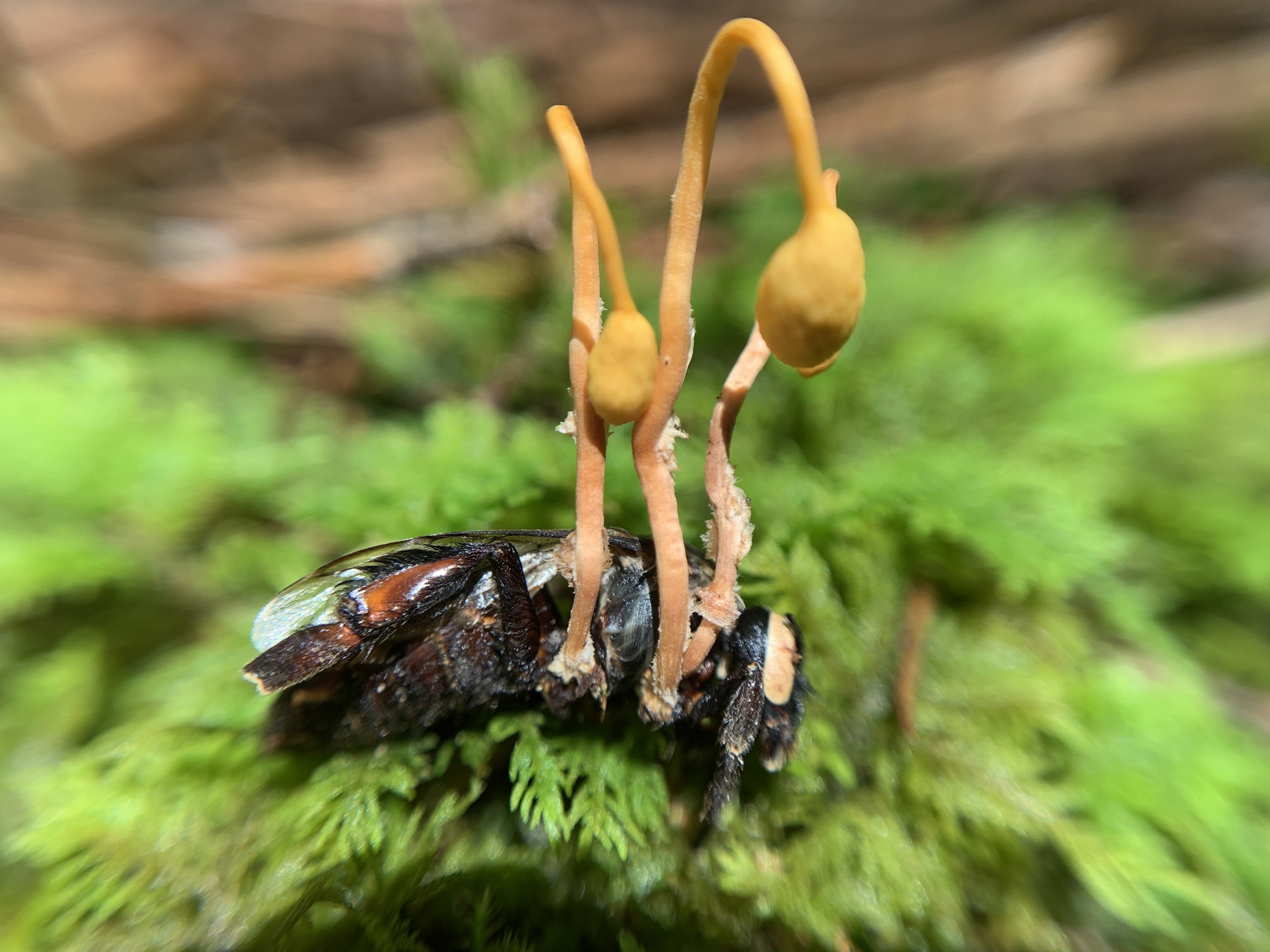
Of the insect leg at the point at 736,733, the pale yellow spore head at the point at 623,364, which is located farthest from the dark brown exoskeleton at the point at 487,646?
the pale yellow spore head at the point at 623,364

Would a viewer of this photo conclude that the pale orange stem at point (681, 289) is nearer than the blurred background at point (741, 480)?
Yes

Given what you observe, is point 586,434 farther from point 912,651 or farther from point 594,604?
point 912,651

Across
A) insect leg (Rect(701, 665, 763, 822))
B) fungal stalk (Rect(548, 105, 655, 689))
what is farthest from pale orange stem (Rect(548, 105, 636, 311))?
insect leg (Rect(701, 665, 763, 822))

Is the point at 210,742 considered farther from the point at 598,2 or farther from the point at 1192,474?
the point at 598,2

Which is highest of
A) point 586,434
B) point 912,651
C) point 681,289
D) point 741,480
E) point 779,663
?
point 681,289

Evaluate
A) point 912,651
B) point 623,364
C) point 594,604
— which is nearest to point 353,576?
point 594,604

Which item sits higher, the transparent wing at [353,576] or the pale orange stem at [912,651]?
the transparent wing at [353,576]

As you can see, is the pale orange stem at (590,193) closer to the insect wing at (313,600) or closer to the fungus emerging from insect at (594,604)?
the fungus emerging from insect at (594,604)
